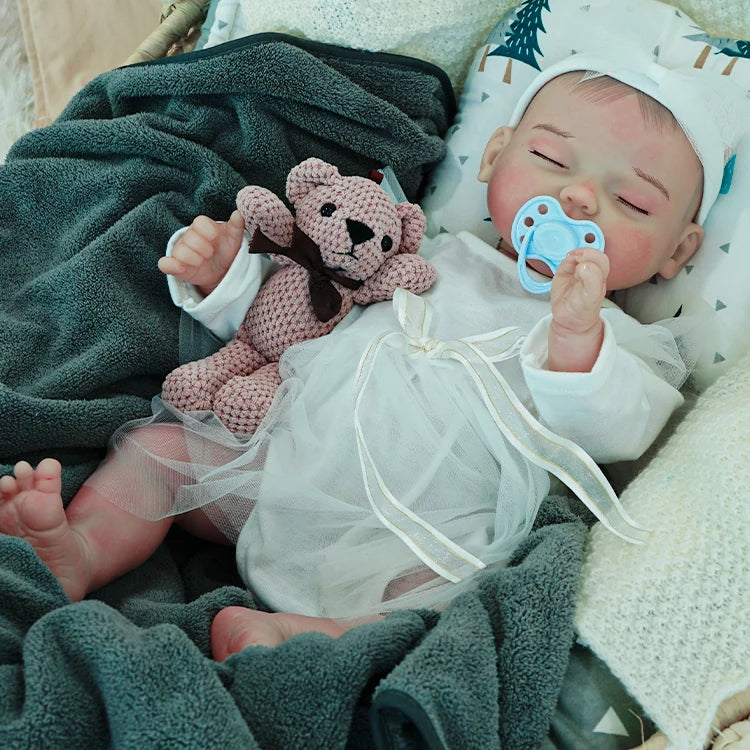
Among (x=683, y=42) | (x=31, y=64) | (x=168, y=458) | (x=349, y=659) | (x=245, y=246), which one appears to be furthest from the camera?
(x=31, y=64)

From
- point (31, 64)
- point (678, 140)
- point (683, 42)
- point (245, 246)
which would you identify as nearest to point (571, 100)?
point (678, 140)

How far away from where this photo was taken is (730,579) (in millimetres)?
775

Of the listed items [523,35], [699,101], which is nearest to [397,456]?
[699,101]

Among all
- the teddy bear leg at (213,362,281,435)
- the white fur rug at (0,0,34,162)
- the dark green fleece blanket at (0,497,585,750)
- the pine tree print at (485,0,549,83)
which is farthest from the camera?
the white fur rug at (0,0,34,162)

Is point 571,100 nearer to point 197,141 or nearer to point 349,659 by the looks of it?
point 197,141

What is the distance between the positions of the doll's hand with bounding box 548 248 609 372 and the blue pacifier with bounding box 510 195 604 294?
151 mm

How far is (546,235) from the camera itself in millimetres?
1030

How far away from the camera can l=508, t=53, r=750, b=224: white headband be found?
3.43ft

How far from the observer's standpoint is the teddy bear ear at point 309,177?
3.40 feet

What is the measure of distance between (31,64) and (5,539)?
1186mm

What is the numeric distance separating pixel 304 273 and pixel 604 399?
1.31ft

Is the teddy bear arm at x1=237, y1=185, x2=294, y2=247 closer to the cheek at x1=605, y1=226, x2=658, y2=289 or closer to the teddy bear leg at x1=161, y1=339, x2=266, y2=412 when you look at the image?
the teddy bear leg at x1=161, y1=339, x2=266, y2=412

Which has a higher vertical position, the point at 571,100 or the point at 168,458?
the point at 571,100

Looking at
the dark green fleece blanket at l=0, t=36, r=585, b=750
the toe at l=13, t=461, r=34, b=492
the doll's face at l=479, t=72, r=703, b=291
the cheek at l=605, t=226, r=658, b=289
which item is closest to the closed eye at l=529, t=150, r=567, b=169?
the doll's face at l=479, t=72, r=703, b=291
